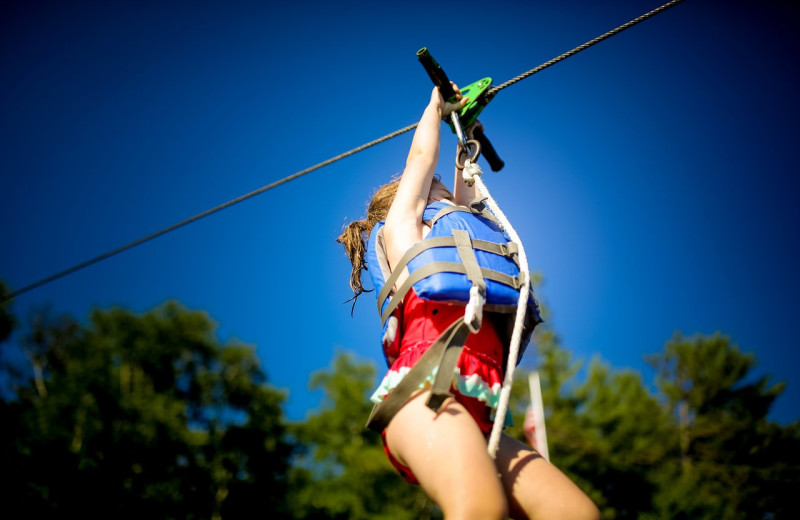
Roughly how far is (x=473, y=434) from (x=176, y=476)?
65.1ft

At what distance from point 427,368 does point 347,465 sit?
20.8 meters

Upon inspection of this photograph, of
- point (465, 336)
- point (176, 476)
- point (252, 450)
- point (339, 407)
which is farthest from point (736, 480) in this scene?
point (465, 336)

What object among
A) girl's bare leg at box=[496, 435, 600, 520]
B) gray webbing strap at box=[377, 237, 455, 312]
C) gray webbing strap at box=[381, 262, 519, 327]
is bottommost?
girl's bare leg at box=[496, 435, 600, 520]

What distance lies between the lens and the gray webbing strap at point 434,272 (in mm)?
2064

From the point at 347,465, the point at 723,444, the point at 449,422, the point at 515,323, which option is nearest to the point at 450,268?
the point at 515,323

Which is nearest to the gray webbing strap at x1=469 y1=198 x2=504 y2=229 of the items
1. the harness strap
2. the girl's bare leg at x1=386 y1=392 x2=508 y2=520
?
the harness strap

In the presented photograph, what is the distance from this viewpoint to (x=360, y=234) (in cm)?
295

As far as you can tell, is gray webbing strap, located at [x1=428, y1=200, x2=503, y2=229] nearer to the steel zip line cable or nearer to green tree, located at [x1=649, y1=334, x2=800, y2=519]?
the steel zip line cable

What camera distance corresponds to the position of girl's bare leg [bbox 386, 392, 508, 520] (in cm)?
159

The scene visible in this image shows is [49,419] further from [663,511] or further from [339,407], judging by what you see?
[663,511]

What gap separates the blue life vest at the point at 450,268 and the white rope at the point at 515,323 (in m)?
0.04

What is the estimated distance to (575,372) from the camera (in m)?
17.2

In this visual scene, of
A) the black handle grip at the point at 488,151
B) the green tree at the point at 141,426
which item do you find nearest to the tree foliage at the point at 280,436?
the green tree at the point at 141,426

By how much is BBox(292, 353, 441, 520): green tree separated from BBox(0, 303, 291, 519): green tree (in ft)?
3.76
